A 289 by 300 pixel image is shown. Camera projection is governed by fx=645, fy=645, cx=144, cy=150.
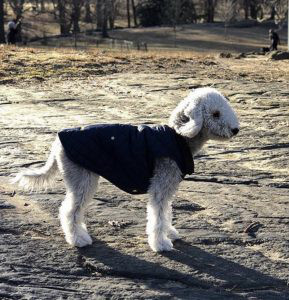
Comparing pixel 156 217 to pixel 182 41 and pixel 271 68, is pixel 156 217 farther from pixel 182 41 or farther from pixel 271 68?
pixel 182 41

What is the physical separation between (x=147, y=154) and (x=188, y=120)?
0.41 m

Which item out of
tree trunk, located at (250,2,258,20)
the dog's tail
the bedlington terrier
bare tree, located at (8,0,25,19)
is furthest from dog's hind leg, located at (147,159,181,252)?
tree trunk, located at (250,2,258,20)

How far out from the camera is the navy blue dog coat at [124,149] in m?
4.93

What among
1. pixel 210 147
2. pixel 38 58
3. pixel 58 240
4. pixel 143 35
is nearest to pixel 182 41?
pixel 143 35

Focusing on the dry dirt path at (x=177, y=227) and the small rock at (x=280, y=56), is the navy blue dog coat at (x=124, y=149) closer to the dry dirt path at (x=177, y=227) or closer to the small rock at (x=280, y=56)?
the dry dirt path at (x=177, y=227)

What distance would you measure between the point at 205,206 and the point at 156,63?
466 inches

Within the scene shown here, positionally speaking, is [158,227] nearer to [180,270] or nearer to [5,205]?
[180,270]

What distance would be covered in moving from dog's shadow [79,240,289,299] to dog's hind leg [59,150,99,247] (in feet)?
0.40

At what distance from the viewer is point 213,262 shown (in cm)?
489

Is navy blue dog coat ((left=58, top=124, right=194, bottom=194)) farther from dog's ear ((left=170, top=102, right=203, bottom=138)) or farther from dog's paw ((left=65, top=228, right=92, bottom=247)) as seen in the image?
dog's paw ((left=65, top=228, right=92, bottom=247))

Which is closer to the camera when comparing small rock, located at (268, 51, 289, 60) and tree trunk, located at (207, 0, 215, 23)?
small rock, located at (268, 51, 289, 60)

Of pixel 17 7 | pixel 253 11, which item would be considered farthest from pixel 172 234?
pixel 253 11

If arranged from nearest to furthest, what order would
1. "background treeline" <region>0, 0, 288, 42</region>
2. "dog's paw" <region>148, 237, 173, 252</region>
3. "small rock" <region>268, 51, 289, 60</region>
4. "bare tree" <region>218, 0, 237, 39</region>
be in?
"dog's paw" <region>148, 237, 173, 252</region> < "small rock" <region>268, 51, 289, 60</region> < "background treeline" <region>0, 0, 288, 42</region> < "bare tree" <region>218, 0, 237, 39</region>

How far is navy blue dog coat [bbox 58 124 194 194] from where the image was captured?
4926 millimetres
